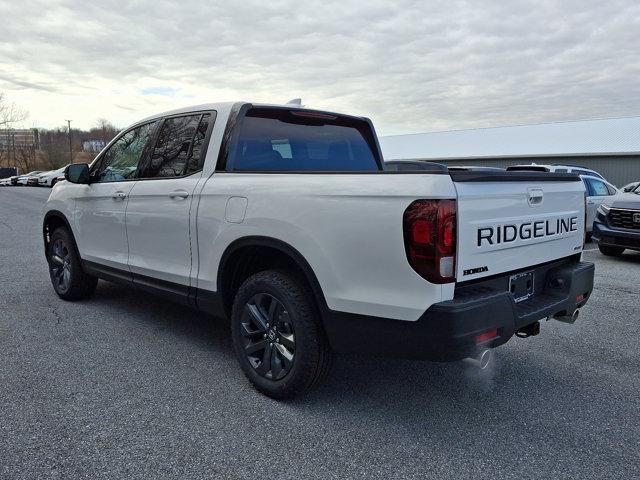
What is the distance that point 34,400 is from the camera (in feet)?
10.7

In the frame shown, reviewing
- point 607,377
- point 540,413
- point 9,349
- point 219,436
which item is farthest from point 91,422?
point 607,377

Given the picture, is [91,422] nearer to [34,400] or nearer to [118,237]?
[34,400]

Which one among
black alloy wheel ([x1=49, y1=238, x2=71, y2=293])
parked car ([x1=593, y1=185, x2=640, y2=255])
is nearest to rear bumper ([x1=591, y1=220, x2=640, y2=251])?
parked car ([x1=593, y1=185, x2=640, y2=255])

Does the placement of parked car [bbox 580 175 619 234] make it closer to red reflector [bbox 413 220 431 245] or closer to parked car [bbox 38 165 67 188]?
red reflector [bbox 413 220 431 245]

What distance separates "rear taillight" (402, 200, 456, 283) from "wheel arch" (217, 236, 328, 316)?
A: 0.63 metres

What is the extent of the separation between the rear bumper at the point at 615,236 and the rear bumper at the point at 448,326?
6.50 metres

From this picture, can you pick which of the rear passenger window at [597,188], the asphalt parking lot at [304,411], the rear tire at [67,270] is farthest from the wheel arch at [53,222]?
the rear passenger window at [597,188]

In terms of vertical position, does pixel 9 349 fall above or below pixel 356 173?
below

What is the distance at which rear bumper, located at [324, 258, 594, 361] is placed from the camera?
2575 mm

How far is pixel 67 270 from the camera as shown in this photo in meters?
5.60

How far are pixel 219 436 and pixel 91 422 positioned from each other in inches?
29.5

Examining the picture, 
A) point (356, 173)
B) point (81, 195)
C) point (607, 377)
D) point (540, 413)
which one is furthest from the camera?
point (81, 195)

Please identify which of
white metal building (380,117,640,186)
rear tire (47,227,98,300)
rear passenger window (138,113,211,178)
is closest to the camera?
rear passenger window (138,113,211,178)

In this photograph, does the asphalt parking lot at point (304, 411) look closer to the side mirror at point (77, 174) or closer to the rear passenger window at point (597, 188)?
the side mirror at point (77, 174)
